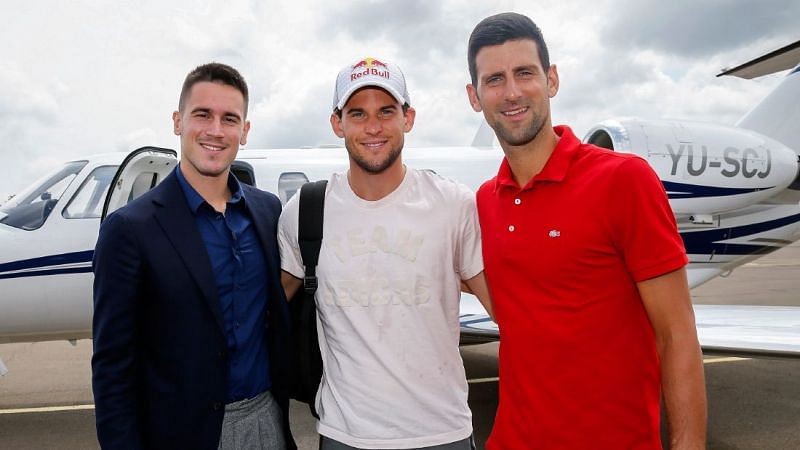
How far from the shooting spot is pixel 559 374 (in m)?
2.12

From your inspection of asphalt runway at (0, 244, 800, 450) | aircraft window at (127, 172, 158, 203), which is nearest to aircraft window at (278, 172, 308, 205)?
aircraft window at (127, 172, 158, 203)

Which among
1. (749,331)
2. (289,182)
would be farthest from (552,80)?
(289,182)

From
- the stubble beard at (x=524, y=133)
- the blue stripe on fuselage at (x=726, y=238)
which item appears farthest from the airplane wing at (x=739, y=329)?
the stubble beard at (x=524, y=133)

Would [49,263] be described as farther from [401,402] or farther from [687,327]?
[687,327]

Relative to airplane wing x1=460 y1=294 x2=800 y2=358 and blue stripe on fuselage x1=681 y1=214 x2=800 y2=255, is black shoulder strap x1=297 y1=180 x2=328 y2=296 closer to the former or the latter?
airplane wing x1=460 y1=294 x2=800 y2=358

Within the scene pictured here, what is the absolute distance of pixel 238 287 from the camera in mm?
2352

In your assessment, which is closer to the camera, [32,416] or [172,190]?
[172,190]

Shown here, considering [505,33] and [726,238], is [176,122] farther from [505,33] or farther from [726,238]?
[726,238]

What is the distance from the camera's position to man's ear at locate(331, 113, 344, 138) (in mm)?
2600

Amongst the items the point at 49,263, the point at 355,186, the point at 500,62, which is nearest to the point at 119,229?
the point at 355,186

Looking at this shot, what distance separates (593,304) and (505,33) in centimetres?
109

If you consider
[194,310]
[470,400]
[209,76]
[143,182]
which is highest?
[209,76]

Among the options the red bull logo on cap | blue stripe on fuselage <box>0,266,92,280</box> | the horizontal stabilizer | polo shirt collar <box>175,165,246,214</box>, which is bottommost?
blue stripe on fuselage <box>0,266,92,280</box>

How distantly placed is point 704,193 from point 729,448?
8.67 feet
